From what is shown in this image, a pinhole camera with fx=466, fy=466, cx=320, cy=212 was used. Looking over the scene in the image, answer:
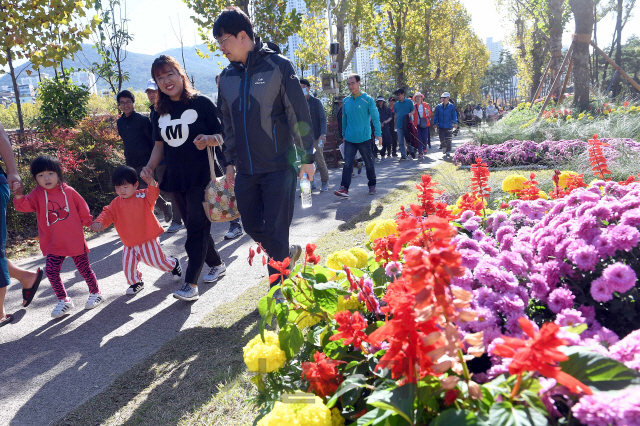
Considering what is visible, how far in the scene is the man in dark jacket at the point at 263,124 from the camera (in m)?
3.40

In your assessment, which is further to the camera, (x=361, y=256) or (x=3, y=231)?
(x=3, y=231)

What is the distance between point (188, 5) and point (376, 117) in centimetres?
984

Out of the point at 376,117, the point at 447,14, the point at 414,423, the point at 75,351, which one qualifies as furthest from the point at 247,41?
the point at 447,14

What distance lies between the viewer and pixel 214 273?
4.92m

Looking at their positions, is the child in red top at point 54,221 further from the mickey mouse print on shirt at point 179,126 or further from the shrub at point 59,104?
the shrub at point 59,104

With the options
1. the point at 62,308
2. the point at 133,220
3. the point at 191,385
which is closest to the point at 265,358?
the point at 191,385

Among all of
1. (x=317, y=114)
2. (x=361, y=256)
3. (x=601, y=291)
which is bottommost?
(x=361, y=256)

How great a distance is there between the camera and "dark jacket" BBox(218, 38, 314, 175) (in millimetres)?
3414

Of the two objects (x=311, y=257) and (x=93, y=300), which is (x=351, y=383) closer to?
(x=311, y=257)

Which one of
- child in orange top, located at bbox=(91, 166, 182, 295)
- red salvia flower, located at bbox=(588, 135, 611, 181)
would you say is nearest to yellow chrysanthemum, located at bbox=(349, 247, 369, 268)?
red salvia flower, located at bbox=(588, 135, 611, 181)

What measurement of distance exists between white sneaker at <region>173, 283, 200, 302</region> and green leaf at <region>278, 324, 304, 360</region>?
2.76 meters

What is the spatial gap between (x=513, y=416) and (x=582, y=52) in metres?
13.6

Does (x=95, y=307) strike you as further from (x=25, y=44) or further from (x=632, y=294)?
(x=25, y=44)

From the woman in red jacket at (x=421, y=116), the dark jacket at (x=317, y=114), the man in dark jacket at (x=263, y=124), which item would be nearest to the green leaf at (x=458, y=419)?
the man in dark jacket at (x=263, y=124)
